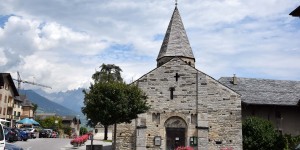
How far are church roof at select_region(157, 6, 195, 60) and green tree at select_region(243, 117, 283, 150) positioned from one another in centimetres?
1054

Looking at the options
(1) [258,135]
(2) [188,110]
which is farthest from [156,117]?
(1) [258,135]

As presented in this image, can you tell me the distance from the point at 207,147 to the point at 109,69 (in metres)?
41.1

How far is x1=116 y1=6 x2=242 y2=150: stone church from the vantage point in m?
31.9

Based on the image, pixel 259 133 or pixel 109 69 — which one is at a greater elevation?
pixel 109 69

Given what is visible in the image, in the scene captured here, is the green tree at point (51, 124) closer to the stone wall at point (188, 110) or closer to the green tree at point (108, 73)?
the green tree at point (108, 73)

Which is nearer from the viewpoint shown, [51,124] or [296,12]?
[296,12]

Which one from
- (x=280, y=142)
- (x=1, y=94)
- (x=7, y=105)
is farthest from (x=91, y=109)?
(x=7, y=105)

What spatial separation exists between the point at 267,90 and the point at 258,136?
28.5 ft

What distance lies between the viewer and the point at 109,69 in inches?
2744

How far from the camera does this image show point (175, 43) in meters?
38.9

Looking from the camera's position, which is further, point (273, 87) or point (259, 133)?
point (273, 87)

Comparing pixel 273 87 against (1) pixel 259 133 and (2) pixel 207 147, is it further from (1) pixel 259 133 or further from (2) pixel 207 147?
(2) pixel 207 147

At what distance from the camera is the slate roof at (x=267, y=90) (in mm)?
37062

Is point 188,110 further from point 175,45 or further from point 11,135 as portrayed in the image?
point 11,135
